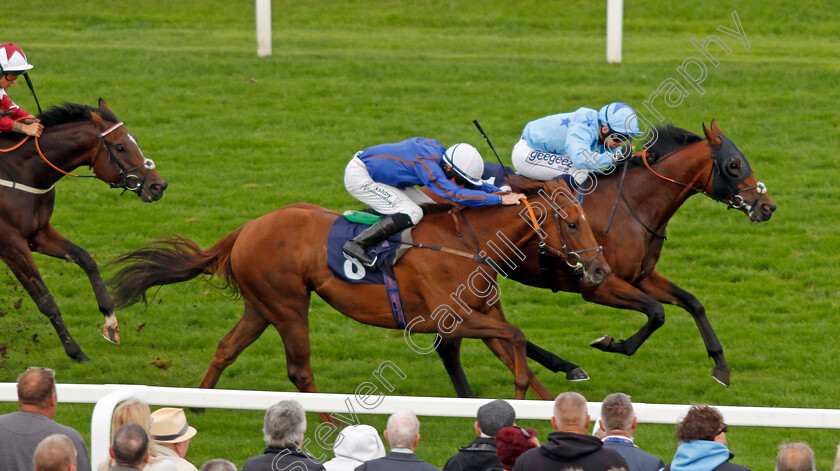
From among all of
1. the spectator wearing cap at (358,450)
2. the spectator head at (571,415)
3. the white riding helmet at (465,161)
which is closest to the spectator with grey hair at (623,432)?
the spectator head at (571,415)

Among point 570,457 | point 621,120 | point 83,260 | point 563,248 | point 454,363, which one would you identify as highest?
point 621,120

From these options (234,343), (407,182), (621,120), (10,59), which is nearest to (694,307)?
(621,120)

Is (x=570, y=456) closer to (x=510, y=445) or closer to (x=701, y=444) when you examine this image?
(x=510, y=445)

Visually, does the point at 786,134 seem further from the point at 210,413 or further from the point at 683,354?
the point at 210,413

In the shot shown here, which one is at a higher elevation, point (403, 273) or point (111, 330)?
point (403, 273)

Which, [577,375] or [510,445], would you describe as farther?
[577,375]

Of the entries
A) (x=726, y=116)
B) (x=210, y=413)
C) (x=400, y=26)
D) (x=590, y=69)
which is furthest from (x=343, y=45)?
(x=210, y=413)

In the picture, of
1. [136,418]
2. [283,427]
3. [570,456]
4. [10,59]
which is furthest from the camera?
[10,59]

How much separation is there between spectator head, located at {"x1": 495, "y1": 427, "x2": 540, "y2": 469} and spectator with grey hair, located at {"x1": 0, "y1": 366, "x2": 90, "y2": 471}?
1473 millimetres

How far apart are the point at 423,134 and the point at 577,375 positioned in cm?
608

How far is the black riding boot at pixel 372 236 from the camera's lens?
241 inches

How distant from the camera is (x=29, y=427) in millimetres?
3750

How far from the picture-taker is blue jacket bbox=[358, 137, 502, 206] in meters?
6.06

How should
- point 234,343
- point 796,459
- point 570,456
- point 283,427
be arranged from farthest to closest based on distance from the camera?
point 234,343
point 283,427
point 570,456
point 796,459
